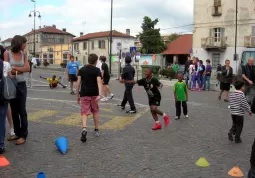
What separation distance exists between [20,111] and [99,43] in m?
62.7

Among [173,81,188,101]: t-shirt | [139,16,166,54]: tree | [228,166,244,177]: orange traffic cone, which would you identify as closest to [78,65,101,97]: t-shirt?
[228,166,244,177]: orange traffic cone

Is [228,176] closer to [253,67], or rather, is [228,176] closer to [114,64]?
[253,67]

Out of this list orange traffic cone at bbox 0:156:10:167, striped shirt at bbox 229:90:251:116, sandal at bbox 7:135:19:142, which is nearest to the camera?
orange traffic cone at bbox 0:156:10:167

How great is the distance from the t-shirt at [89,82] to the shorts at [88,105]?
0.09 meters

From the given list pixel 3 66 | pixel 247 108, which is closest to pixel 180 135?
pixel 247 108

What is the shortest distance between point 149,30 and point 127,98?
45.9 m

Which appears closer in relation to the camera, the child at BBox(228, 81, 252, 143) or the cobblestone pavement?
the cobblestone pavement

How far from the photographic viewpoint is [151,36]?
5419cm

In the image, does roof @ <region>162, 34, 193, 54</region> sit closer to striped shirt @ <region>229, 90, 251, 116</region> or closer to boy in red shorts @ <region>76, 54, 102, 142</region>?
striped shirt @ <region>229, 90, 251, 116</region>

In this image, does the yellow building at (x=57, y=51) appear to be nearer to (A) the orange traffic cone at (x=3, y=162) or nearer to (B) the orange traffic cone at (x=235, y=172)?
(A) the orange traffic cone at (x=3, y=162)

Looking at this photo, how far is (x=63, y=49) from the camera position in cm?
7531

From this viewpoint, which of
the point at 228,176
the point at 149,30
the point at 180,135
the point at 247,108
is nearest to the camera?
the point at 228,176

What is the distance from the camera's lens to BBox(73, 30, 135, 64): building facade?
66312mm

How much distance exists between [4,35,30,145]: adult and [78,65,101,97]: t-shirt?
109 cm
